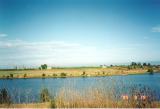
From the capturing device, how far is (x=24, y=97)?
703 cm

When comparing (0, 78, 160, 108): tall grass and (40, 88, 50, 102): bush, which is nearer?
(0, 78, 160, 108): tall grass

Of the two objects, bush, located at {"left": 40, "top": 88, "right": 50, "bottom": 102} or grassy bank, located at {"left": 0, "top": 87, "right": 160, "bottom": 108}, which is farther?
bush, located at {"left": 40, "top": 88, "right": 50, "bottom": 102}

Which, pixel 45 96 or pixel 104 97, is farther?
pixel 45 96

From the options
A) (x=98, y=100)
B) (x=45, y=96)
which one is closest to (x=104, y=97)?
(x=98, y=100)

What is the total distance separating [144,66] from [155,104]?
175ft

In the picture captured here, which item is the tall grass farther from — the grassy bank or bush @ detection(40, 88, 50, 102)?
bush @ detection(40, 88, 50, 102)

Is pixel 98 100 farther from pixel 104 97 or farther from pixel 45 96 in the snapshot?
pixel 45 96

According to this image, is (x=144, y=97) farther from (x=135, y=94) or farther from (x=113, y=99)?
(x=113, y=99)

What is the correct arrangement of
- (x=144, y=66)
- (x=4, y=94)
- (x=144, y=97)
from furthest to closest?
1. (x=144, y=66)
2. (x=4, y=94)
3. (x=144, y=97)

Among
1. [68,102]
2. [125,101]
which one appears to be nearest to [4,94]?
[68,102]

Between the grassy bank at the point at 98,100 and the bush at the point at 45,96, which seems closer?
the grassy bank at the point at 98,100

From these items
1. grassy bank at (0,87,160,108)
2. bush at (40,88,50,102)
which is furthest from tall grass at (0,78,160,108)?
bush at (40,88,50,102)

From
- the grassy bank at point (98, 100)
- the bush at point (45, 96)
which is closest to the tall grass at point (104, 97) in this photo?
the grassy bank at point (98, 100)

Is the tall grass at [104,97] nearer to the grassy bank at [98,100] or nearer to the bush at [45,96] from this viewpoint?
the grassy bank at [98,100]
